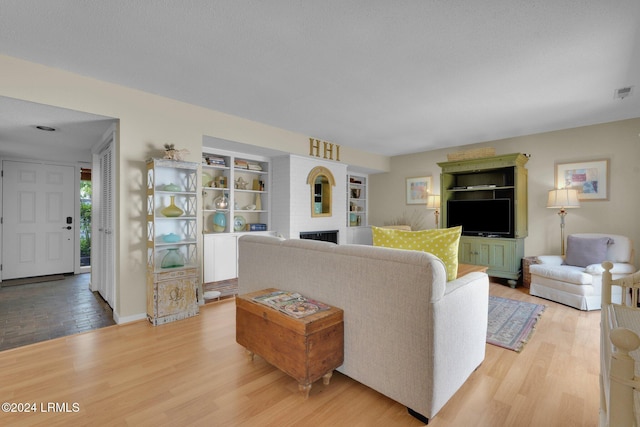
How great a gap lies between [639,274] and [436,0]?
1.96 meters

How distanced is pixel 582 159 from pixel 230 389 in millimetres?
5412

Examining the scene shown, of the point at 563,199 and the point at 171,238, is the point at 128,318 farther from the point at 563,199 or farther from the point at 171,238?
the point at 563,199

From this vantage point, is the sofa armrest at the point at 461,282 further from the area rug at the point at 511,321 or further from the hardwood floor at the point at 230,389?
the area rug at the point at 511,321

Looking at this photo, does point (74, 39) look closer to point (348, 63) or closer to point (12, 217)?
point (348, 63)

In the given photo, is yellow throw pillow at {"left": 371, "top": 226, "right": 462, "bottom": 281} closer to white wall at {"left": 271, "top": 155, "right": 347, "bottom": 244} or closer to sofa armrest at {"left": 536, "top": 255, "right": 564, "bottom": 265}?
white wall at {"left": 271, "top": 155, "right": 347, "bottom": 244}

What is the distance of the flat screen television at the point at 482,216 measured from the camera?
4512 mm

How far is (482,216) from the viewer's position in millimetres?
4770

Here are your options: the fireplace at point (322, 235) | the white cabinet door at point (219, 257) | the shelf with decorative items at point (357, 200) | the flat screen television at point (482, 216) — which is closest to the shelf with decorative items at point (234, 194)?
the white cabinet door at point (219, 257)

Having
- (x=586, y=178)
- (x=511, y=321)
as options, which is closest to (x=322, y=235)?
(x=511, y=321)

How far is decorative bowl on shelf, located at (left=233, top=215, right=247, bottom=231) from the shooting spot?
14.8 feet

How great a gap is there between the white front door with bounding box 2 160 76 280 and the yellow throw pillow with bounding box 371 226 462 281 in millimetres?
5935

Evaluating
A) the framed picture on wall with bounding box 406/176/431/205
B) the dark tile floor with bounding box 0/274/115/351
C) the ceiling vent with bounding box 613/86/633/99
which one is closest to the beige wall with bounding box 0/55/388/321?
the dark tile floor with bounding box 0/274/115/351

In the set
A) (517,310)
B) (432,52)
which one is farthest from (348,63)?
(517,310)

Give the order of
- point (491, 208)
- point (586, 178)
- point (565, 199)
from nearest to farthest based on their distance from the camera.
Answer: point (565, 199) → point (586, 178) → point (491, 208)
